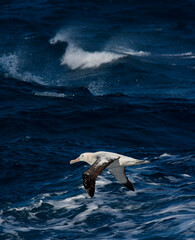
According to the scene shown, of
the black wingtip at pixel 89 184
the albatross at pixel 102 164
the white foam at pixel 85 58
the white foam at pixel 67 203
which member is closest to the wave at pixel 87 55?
the white foam at pixel 85 58

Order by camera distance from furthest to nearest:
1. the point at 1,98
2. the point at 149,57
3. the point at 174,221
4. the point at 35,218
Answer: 1. the point at 149,57
2. the point at 1,98
3. the point at 35,218
4. the point at 174,221

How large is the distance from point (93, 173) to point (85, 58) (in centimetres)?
2655

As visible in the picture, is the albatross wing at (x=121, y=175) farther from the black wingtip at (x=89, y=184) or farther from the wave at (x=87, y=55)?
the wave at (x=87, y=55)

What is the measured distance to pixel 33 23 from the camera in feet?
160

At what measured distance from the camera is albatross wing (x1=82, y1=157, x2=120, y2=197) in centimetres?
1577

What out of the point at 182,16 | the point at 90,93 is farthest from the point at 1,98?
the point at 182,16

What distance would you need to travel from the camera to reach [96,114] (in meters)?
30.4

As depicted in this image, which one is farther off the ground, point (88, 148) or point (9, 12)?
point (9, 12)

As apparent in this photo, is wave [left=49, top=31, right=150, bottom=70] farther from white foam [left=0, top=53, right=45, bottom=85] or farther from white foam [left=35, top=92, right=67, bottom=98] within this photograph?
white foam [left=35, top=92, right=67, bottom=98]

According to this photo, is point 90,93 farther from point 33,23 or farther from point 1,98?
point 33,23

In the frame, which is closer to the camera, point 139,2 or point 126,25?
point 126,25

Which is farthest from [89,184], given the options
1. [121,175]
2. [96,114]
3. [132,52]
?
[132,52]

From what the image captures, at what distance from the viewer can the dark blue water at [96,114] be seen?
2088 centimetres

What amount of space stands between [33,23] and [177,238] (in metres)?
33.7
